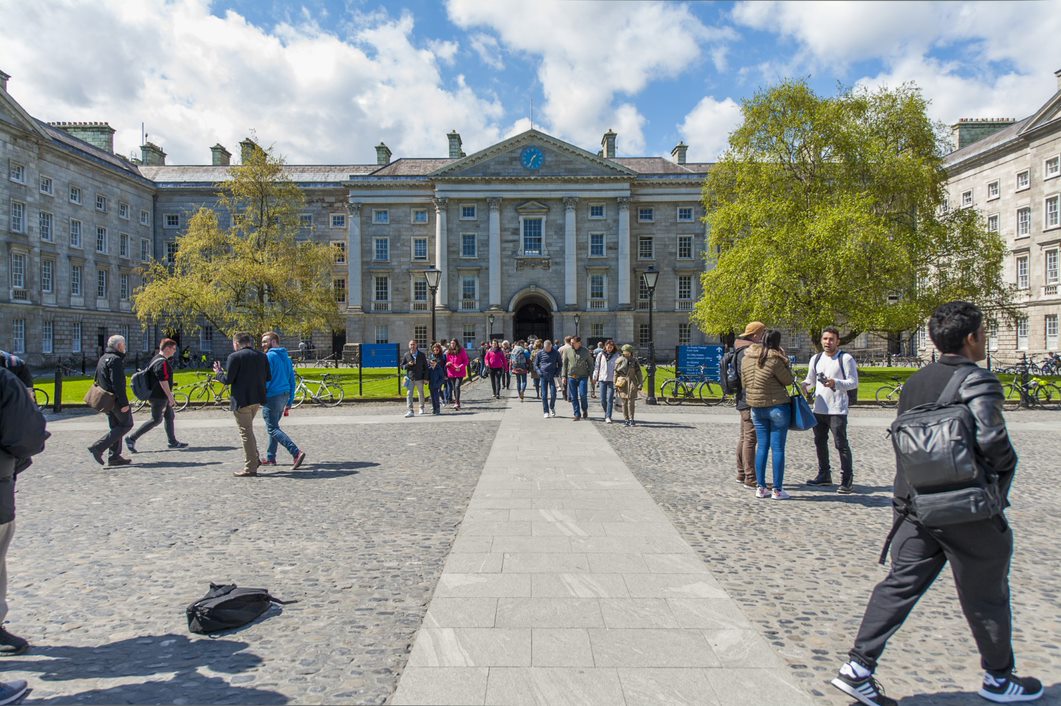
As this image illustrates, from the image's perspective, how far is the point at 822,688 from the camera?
3447 millimetres

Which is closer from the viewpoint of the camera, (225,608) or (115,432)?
(225,608)

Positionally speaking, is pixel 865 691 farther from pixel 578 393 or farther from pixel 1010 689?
pixel 578 393

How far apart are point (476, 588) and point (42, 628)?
275 cm

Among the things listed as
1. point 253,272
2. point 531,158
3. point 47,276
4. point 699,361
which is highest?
point 531,158

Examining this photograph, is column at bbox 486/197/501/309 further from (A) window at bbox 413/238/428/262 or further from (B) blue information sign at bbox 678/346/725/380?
(B) blue information sign at bbox 678/346/725/380

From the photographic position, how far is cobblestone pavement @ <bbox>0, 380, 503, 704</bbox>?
11.9 ft

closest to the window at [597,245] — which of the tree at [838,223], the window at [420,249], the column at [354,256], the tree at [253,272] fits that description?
the window at [420,249]

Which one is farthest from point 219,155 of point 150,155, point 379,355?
point 379,355

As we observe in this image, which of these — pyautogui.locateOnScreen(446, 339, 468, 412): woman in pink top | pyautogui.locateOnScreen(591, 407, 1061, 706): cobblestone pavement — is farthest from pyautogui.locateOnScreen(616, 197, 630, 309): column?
pyautogui.locateOnScreen(591, 407, 1061, 706): cobblestone pavement

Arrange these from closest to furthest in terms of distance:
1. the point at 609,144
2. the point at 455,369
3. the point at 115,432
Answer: the point at 115,432, the point at 455,369, the point at 609,144

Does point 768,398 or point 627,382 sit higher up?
point 768,398

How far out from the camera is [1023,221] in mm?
44812

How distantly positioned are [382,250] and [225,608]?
179 feet

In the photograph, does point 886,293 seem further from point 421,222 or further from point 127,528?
point 421,222
